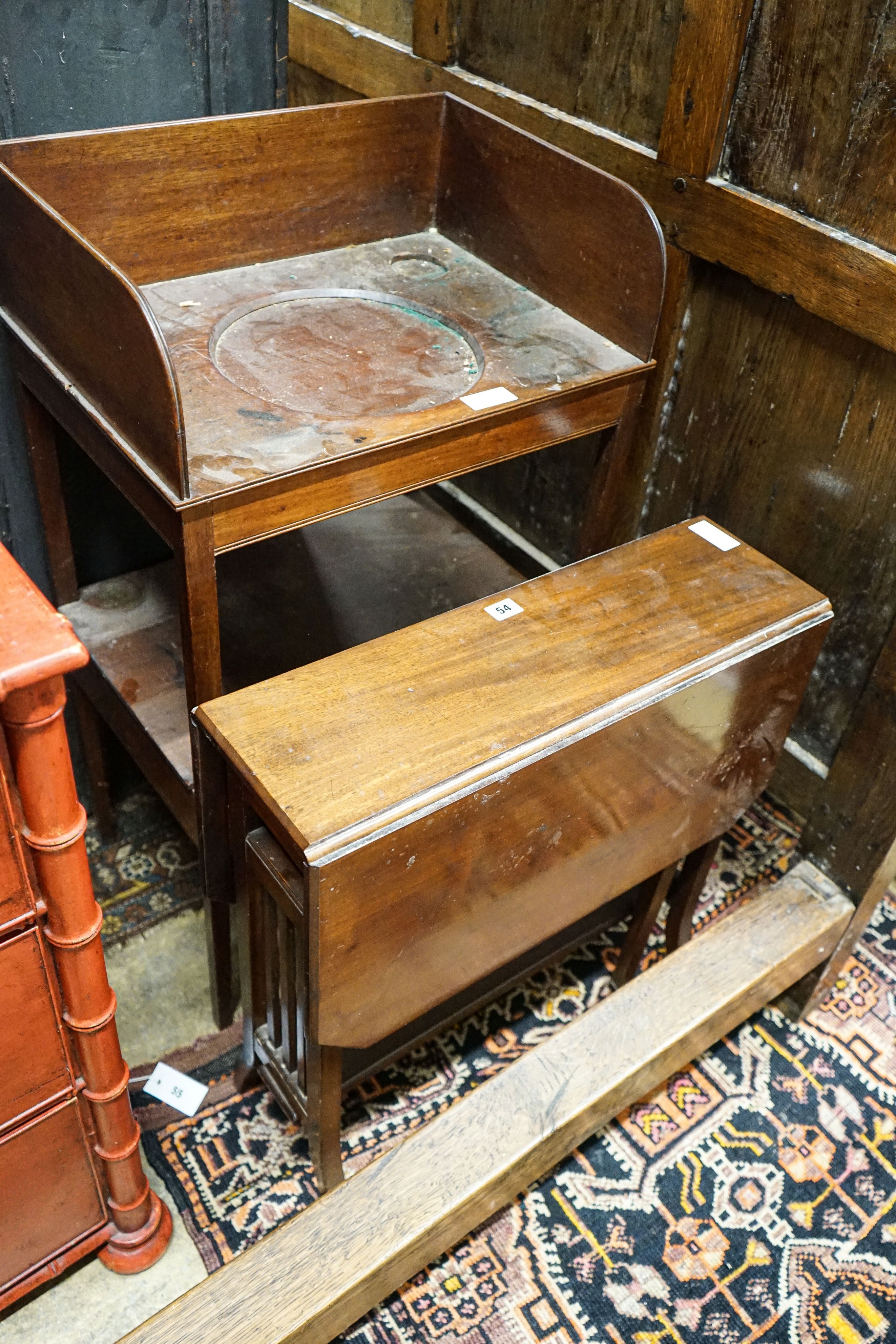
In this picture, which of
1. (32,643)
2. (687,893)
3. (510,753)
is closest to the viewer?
(32,643)

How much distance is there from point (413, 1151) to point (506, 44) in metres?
1.88

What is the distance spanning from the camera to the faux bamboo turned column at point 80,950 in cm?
95

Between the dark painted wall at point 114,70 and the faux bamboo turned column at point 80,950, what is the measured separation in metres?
0.74

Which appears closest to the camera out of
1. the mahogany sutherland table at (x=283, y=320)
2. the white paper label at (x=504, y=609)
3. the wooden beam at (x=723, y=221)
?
the mahogany sutherland table at (x=283, y=320)

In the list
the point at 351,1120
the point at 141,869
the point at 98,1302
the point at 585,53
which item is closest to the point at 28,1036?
the point at 98,1302

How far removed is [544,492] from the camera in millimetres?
2375

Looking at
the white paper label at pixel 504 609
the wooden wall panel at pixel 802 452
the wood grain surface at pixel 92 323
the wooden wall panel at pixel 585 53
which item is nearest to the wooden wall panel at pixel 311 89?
the wooden wall panel at pixel 585 53

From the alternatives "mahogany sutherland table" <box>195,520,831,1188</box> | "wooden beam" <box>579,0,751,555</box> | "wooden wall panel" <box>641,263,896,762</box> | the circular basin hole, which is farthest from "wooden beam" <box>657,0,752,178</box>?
"mahogany sutherland table" <box>195,520,831,1188</box>

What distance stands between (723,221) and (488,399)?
0.57 meters

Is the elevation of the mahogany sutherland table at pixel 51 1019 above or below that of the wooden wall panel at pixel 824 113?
below

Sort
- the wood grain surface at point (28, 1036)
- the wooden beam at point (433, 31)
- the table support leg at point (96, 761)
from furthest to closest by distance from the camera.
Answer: the wooden beam at point (433, 31)
the table support leg at point (96, 761)
the wood grain surface at point (28, 1036)

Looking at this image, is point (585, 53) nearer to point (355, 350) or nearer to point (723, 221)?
point (723, 221)

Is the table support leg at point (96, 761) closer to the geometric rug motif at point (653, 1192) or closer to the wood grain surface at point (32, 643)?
the geometric rug motif at point (653, 1192)

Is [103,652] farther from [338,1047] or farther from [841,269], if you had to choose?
[841,269]
